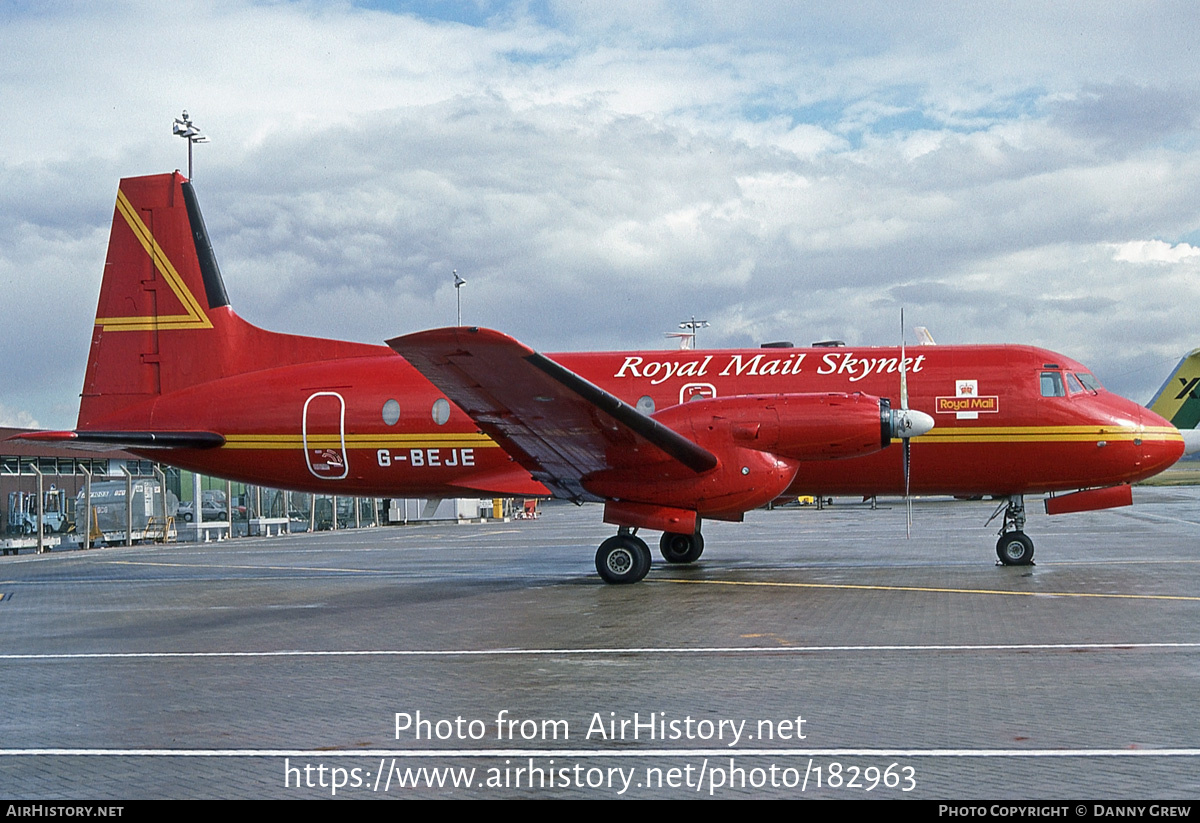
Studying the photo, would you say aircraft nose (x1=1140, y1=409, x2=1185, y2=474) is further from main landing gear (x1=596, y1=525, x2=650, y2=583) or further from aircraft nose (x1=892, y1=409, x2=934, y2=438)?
main landing gear (x1=596, y1=525, x2=650, y2=583)

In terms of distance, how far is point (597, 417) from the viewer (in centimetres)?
1432

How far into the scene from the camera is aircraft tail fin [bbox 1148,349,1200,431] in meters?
37.2

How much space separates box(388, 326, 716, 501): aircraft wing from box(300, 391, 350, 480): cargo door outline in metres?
3.82

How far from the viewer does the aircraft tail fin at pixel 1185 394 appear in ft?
122

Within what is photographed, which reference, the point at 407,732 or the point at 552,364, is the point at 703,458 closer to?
the point at 552,364

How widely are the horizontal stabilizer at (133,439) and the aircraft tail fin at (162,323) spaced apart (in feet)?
3.05

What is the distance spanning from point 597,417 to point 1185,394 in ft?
101

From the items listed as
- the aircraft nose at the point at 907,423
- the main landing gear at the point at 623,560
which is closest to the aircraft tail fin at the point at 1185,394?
the aircraft nose at the point at 907,423

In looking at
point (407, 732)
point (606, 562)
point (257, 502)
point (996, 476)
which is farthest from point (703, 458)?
point (257, 502)

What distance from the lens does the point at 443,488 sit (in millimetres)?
18719

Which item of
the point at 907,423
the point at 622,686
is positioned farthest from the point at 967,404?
the point at 622,686

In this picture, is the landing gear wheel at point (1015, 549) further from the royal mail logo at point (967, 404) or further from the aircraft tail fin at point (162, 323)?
the aircraft tail fin at point (162, 323)

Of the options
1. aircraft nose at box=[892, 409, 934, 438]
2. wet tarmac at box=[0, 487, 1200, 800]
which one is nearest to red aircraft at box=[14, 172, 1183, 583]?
aircraft nose at box=[892, 409, 934, 438]

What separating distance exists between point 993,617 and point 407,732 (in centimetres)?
725
